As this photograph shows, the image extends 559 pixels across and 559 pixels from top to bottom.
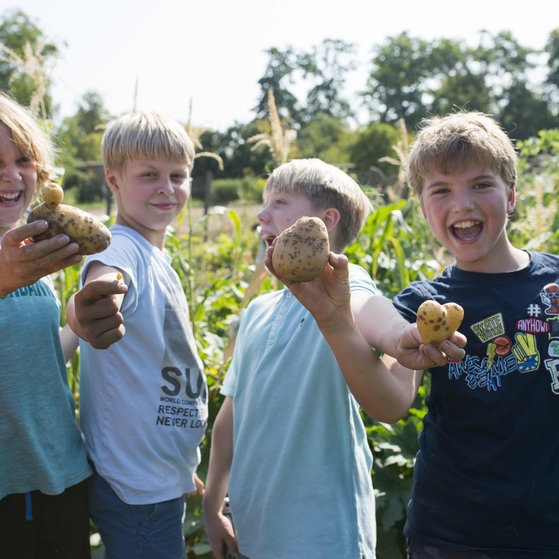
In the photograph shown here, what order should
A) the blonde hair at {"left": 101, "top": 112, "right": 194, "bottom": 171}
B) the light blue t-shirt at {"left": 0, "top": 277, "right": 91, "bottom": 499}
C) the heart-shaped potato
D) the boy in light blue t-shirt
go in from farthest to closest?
the blonde hair at {"left": 101, "top": 112, "right": 194, "bottom": 171}
the light blue t-shirt at {"left": 0, "top": 277, "right": 91, "bottom": 499}
the boy in light blue t-shirt
the heart-shaped potato

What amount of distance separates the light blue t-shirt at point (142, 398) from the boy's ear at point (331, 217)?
53 cm

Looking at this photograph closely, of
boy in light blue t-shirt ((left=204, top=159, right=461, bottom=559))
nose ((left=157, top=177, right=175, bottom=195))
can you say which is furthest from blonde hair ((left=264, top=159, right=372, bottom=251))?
nose ((left=157, top=177, right=175, bottom=195))

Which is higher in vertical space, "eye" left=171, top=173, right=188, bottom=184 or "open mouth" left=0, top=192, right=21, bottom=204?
"eye" left=171, top=173, right=188, bottom=184

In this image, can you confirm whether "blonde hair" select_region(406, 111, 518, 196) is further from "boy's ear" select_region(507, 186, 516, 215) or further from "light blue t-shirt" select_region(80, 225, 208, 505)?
"light blue t-shirt" select_region(80, 225, 208, 505)

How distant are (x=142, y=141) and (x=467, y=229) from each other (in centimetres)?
102

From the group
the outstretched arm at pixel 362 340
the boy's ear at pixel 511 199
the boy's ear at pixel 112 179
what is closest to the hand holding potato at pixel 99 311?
the outstretched arm at pixel 362 340

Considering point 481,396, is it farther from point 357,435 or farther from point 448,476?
point 357,435

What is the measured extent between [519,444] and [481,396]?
0.14 meters

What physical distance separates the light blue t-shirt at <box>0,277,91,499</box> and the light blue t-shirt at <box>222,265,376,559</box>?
0.49 m

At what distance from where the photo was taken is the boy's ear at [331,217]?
1703 millimetres

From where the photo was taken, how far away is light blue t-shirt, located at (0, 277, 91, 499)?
1558mm

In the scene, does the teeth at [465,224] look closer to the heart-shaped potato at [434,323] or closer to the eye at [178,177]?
the heart-shaped potato at [434,323]

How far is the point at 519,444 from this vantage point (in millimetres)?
1374

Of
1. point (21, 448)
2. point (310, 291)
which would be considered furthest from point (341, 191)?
point (21, 448)
